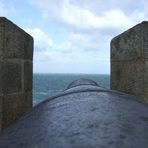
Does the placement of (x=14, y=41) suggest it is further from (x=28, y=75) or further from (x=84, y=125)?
(x=84, y=125)

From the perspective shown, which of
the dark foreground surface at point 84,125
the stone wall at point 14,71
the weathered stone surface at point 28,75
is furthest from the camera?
the weathered stone surface at point 28,75

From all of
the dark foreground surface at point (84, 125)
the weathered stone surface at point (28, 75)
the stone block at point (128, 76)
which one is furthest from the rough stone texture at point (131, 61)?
the dark foreground surface at point (84, 125)

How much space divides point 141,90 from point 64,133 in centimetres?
351

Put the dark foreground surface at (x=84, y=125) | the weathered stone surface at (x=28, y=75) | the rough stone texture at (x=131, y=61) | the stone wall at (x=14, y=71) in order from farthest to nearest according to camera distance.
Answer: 1. the rough stone texture at (x=131, y=61)
2. the weathered stone surface at (x=28, y=75)
3. the stone wall at (x=14, y=71)
4. the dark foreground surface at (x=84, y=125)

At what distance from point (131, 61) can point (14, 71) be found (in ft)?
5.65

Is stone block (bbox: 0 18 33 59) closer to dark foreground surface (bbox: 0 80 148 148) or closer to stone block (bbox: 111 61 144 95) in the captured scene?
stone block (bbox: 111 61 144 95)

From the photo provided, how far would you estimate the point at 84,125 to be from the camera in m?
1.58

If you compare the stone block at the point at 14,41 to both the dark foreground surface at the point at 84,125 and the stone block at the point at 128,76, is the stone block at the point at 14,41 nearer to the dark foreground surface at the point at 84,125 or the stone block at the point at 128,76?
the stone block at the point at 128,76

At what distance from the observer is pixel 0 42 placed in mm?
3824

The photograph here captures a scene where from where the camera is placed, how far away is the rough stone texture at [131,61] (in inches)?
192

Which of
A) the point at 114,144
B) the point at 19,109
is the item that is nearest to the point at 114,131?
the point at 114,144

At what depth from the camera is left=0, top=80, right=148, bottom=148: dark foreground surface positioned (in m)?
1.41

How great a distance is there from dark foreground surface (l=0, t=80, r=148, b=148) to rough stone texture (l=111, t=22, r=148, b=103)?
2744 mm

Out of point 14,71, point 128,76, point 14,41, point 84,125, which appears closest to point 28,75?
point 14,71
